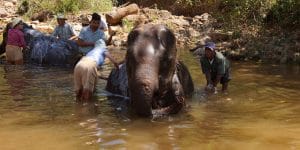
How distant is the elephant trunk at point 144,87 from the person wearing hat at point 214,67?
2344 millimetres

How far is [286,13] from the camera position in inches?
620

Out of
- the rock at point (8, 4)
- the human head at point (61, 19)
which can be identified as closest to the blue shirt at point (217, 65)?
the human head at point (61, 19)

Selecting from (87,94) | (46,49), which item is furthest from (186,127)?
(46,49)

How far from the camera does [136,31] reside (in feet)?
25.5

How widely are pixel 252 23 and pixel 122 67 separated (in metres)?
7.73

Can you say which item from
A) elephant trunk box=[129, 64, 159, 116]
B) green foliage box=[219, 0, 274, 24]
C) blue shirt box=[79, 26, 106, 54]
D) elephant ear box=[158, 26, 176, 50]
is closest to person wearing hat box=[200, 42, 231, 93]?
elephant ear box=[158, 26, 176, 50]

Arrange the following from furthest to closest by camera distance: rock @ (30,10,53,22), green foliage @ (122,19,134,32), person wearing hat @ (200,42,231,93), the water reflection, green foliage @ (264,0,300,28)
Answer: rock @ (30,10,53,22) < green foliage @ (122,19,134,32) < green foliage @ (264,0,300,28) < the water reflection < person wearing hat @ (200,42,231,93)

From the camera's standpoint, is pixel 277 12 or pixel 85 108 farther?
pixel 277 12

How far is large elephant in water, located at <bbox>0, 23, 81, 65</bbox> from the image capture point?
13.4 meters

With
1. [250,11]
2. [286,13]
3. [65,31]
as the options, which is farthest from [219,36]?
[65,31]

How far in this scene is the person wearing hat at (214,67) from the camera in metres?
9.38

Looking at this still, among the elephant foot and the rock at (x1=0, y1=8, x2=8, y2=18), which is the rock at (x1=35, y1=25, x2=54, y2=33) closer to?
the rock at (x1=0, y1=8, x2=8, y2=18)

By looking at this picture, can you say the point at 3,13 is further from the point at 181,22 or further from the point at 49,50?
the point at 49,50

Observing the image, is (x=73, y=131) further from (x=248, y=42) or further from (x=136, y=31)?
(x=248, y=42)
